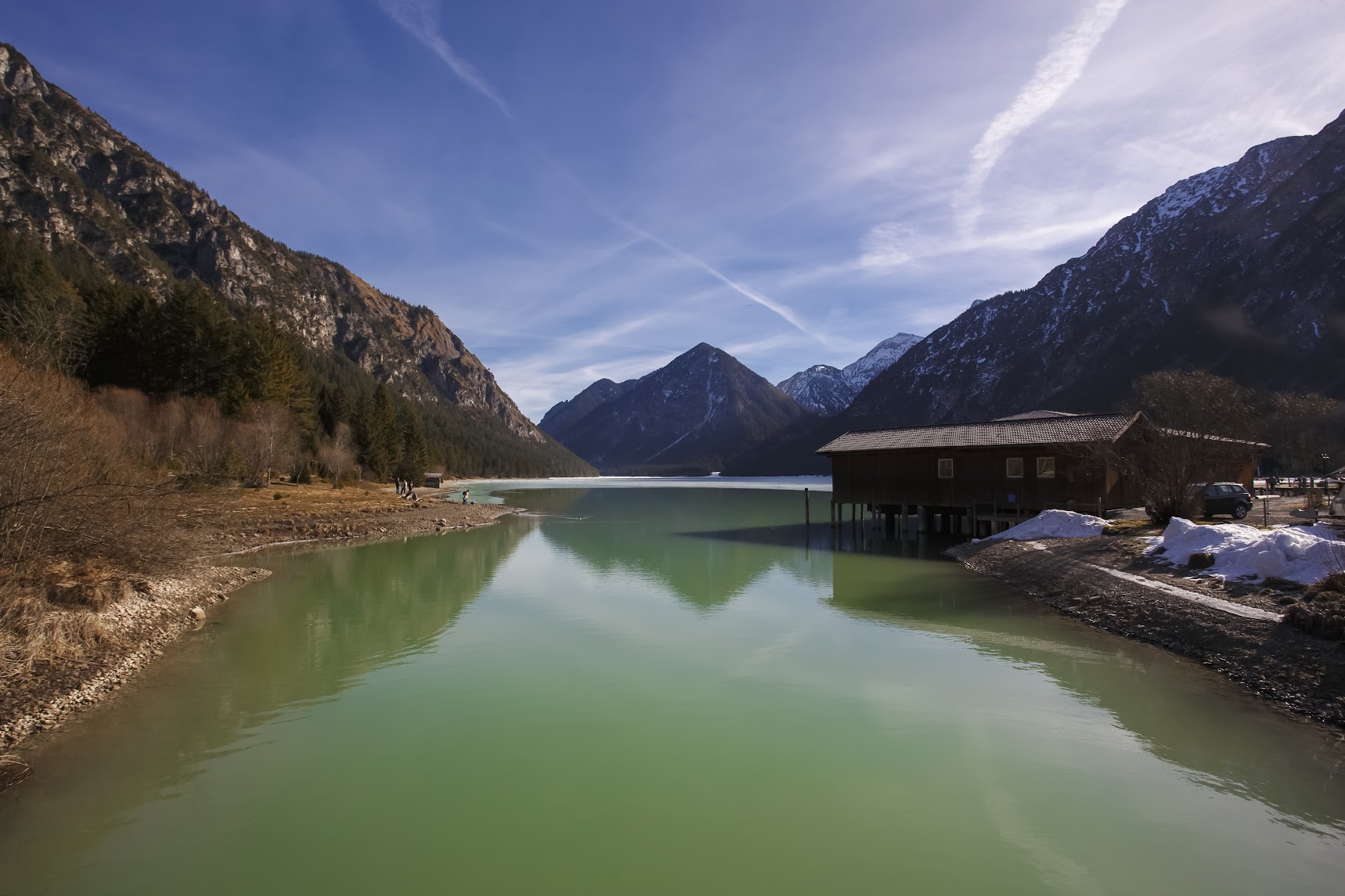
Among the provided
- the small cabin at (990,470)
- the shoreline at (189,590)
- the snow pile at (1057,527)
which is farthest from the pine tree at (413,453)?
the snow pile at (1057,527)

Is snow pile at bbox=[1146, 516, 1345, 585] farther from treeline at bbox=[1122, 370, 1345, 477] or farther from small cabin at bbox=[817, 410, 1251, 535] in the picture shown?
small cabin at bbox=[817, 410, 1251, 535]

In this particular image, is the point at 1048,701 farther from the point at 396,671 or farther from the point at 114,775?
the point at 114,775

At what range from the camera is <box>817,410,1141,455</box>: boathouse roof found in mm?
29875

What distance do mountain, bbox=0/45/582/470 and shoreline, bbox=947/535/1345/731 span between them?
6373 centimetres

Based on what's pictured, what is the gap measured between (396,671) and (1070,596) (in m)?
17.2

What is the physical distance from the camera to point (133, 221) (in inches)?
4569

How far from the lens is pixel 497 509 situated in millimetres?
58500

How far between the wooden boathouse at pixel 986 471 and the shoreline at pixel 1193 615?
663cm

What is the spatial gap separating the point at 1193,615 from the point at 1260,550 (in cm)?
387

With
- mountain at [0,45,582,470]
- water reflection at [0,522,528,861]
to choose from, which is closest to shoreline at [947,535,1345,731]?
water reflection at [0,522,528,861]

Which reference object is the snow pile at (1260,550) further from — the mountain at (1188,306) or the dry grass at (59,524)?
the mountain at (1188,306)

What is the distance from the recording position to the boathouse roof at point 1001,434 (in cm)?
2988

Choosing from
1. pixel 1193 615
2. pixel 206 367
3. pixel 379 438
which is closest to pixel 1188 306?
pixel 379 438

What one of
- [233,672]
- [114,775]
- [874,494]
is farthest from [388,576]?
[874,494]
